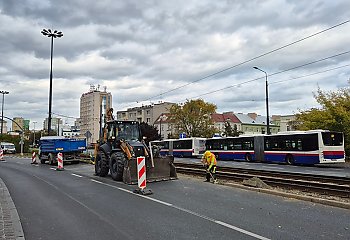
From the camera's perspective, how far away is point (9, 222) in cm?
756

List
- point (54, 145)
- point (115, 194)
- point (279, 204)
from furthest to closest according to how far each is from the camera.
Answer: point (54, 145), point (115, 194), point (279, 204)

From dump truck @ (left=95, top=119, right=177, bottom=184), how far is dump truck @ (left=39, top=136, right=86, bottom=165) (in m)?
10.6

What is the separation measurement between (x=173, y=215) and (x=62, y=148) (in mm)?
21846

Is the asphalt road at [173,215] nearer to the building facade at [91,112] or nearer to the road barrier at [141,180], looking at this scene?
the road barrier at [141,180]

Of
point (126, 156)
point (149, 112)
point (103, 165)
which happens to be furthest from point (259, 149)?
point (149, 112)

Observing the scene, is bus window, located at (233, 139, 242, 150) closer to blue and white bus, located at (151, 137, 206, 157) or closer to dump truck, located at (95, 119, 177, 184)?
blue and white bus, located at (151, 137, 206, 157)

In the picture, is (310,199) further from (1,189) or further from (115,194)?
(1,189)

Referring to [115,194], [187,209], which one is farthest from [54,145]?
[187,209]

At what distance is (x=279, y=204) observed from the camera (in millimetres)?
9938

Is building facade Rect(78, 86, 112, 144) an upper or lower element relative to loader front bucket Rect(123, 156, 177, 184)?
upper

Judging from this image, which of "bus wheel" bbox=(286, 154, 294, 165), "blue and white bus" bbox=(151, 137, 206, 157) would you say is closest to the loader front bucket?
"bus wheel" bbox=(286, 154, 294, 165)

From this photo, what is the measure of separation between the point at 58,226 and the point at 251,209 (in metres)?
4.72

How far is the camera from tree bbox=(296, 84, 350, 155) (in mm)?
33094

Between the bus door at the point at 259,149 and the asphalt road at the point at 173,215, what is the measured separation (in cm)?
2162
